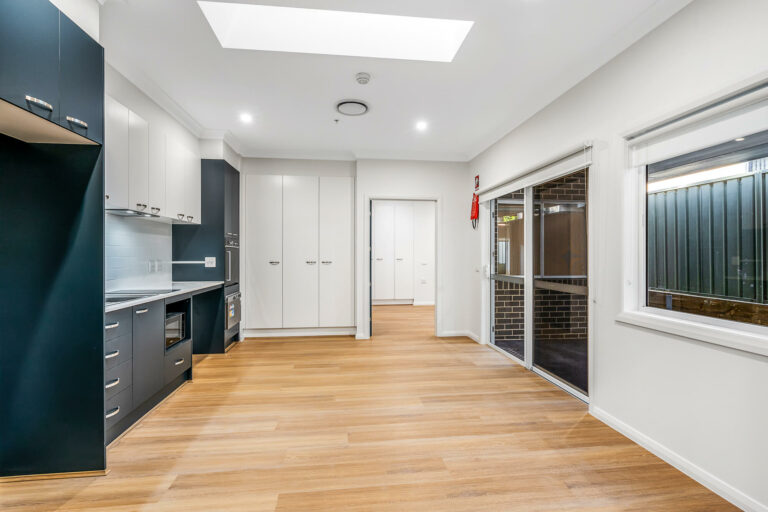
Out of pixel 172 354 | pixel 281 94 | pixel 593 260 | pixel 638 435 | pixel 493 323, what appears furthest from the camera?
Answer: pixel 493 323

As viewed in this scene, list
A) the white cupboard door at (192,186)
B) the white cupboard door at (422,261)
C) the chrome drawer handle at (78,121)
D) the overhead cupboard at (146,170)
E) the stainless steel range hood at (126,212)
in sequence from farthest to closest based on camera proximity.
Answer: the white cupboard door at (422,261), the white cupboard door at (192,186), the stainless steel range hood at (126,212), the overhead cupboard at (146,170), the chrome drawer handle at (78,121)

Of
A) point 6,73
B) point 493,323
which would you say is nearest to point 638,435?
point 493,323

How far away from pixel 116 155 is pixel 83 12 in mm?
949

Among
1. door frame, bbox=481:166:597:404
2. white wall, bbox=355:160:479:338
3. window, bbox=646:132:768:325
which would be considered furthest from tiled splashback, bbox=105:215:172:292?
window, bbox=646:132:768:325

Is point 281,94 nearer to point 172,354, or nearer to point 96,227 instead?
point 96,227

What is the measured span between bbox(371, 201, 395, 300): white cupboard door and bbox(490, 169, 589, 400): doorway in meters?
4.08

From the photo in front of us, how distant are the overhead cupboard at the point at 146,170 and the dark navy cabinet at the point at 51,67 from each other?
59 centimetres

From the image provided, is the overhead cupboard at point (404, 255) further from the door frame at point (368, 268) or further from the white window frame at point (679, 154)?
the white window frame at point (679, 154)

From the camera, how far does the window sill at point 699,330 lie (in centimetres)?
157

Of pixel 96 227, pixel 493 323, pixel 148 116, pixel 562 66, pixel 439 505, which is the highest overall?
pixel 562 66

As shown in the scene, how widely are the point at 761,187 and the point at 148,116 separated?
4197 mm

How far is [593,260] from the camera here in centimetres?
261

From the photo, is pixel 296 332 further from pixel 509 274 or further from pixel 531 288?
pixel 531 288

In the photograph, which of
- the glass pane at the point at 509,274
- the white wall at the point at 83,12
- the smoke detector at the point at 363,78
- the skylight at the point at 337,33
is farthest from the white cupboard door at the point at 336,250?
the white wall at the point at 83,12
